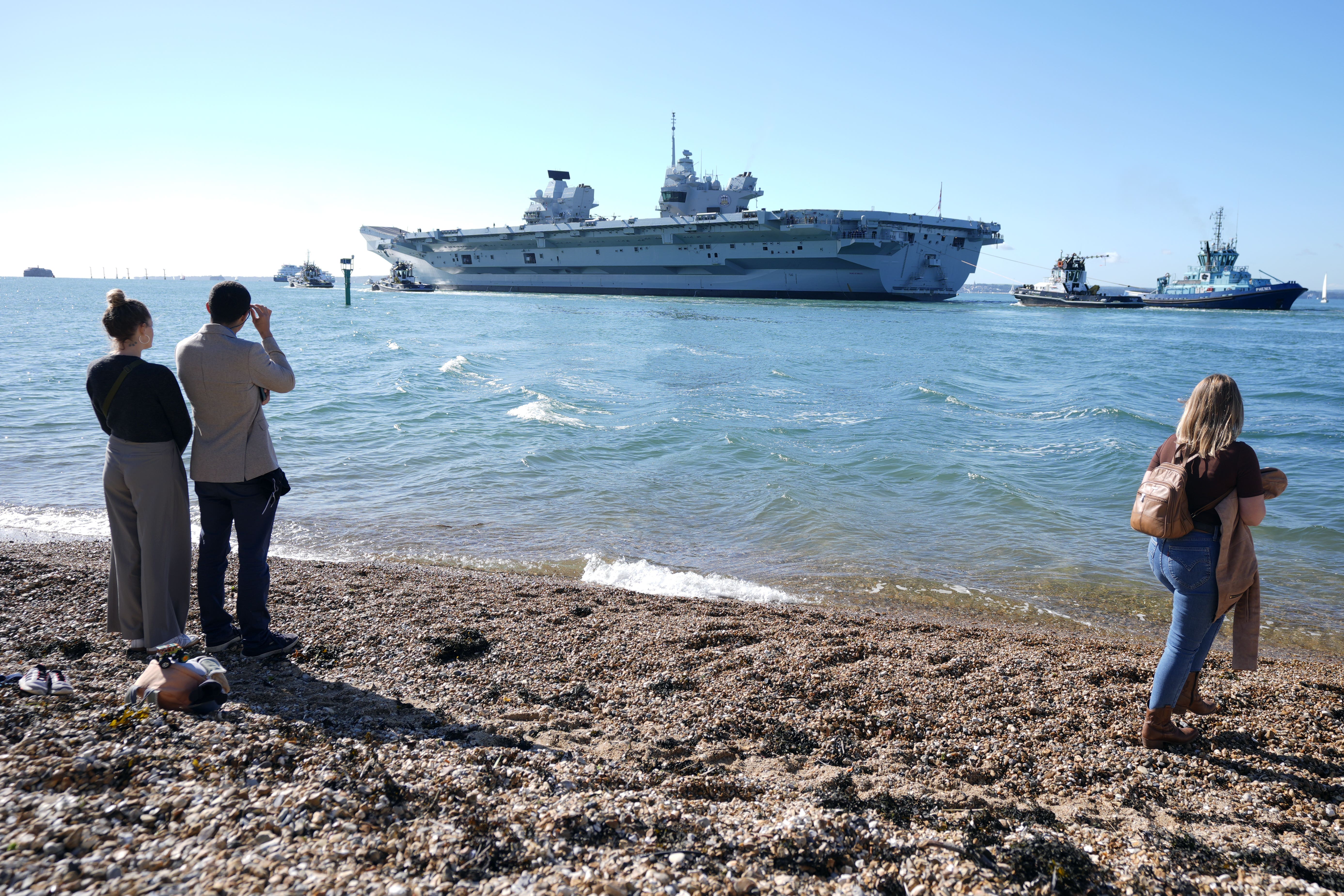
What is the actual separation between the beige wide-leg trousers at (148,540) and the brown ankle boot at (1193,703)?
461 centimetres

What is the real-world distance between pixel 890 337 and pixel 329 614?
29444mm

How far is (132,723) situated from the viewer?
2.55m

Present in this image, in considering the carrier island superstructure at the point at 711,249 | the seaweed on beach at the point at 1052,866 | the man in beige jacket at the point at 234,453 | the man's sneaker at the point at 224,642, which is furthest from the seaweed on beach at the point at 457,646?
the carrier island superstructure at the point at 711,249

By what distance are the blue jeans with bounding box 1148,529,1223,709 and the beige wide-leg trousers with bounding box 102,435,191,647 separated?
4285mm

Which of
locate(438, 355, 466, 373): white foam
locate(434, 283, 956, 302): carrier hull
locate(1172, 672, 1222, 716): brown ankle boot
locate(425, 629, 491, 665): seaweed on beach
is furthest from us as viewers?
locate(434, 283, 956, 302): carrier hull

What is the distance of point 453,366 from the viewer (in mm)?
20594

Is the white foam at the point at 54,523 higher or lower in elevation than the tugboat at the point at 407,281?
lower

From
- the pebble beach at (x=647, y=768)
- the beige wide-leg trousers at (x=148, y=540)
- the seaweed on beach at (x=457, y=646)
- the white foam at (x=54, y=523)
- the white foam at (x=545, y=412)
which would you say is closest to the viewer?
the pebble beach at (x=647, y=768)

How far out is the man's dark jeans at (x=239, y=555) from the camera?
344 cm

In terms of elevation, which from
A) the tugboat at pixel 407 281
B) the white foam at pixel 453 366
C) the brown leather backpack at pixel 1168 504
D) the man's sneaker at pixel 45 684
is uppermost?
the tugboat at pixel 407 281

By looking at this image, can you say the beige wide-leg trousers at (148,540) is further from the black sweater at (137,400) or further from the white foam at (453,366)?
the white foam at (453,366)

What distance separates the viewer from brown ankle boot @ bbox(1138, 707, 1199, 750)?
117 inches

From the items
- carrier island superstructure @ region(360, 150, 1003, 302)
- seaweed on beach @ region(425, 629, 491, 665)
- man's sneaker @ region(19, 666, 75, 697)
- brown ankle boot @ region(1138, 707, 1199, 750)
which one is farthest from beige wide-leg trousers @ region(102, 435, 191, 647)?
carrier island superstructure @ region(360, 150, 1003, 302)

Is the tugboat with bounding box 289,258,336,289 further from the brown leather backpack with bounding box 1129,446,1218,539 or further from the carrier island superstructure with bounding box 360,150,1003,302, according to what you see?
the brown leather backpack with bounding box 1129,446,1218,539
